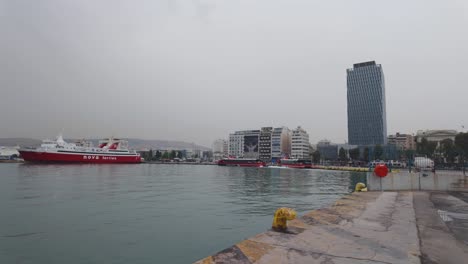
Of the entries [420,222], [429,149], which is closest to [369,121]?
[429,149]

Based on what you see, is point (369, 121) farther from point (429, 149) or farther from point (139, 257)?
point (139, 257)

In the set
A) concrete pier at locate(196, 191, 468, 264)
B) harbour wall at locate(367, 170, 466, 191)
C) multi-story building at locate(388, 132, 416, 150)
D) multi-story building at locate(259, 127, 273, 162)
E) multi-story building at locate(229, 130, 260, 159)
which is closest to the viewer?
concrete pier at locate(196, 191, 468, 264)

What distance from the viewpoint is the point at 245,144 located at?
176750 mm

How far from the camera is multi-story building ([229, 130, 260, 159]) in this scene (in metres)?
172

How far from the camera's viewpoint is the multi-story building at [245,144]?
17231 centimetres

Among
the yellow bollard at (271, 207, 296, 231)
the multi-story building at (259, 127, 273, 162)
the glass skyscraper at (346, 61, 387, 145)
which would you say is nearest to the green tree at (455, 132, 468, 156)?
the yellow bollard at (271, 207, 296, 231)

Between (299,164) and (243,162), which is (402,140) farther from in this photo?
(243,162)

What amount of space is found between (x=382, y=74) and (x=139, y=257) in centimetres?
19601

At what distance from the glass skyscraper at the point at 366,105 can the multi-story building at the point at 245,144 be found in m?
63.0

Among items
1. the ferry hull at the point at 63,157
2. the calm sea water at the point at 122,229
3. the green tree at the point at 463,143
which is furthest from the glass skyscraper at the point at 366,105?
the calm sea water at the point at 122,229

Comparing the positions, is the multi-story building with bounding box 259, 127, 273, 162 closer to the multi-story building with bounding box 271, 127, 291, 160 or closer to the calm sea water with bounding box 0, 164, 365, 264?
the multi-story building with bounding box 271, 127, 291, 160

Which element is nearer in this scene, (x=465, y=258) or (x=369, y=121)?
(x=465, y=258)

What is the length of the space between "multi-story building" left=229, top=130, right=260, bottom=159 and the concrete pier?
6104 inches

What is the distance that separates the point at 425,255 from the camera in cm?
584
